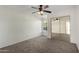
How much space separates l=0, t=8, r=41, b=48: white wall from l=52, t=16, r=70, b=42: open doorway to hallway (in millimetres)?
282

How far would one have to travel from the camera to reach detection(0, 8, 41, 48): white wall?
1534 millimetres

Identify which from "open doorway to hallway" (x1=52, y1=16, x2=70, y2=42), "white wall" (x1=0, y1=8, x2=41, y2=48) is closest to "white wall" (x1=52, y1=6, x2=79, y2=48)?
"open doorway to hallway" (x1=52, y1=16, x2=70, y2=42)

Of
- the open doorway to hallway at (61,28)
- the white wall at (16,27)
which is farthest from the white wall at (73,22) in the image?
the white wall at (16,27)

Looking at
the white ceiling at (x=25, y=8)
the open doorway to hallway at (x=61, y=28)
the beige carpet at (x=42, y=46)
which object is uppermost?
the white ceiling at (x=25, y=8)

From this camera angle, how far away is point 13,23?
1.63 metres

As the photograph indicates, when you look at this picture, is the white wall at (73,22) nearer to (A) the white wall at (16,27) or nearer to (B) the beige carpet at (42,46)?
(B) the beige carpet at (42,46)

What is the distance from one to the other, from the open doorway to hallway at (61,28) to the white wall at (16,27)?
0.93 feet

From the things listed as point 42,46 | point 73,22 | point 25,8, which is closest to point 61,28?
point 73,22

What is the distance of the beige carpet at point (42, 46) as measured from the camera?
149 cm

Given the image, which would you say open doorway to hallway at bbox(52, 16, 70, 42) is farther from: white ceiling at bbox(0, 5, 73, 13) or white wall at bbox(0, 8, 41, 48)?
white wall at bbox(0, 8, 41, 48)

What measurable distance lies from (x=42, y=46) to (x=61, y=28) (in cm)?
47
